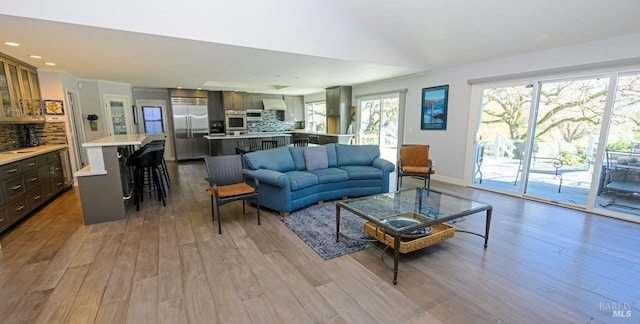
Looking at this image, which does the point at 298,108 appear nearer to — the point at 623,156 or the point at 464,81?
the point at 464,81

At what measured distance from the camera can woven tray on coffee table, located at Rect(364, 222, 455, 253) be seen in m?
2.35

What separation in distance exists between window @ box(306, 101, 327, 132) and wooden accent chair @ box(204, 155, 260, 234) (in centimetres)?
625

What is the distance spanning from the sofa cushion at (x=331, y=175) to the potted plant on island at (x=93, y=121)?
5507mm

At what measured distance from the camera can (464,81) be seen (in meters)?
5.09

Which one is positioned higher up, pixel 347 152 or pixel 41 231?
pixel 347 152

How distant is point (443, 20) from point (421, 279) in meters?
3.56

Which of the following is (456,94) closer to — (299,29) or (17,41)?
(299,29)

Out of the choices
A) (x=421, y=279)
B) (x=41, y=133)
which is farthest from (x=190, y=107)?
(x=421, y=279)

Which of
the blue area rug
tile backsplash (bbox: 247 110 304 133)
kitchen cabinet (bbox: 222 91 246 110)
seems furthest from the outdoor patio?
kitchen cabinet (bbox: 222 91 246 110)

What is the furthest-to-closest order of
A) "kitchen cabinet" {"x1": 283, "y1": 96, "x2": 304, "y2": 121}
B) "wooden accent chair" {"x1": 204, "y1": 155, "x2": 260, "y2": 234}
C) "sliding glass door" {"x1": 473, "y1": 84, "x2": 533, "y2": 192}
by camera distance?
1. "kitchen cabinet" {"x1": 283, "y1": 96, "x2": 304, "y2": 121}
2. "sliding glass door" {"x1": 473, "y1": 84, "x2": 533, "y2": 192}
3. "wooden accent chair" {"x1": 204, "y1": 155, "x2": 260, "y2": 234}

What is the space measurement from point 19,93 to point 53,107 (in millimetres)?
719

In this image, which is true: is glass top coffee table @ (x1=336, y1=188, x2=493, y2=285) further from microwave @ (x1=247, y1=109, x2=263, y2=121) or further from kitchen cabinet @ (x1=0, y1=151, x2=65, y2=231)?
microwave @ (x1=247, y1=109, x2=263, y2=121)

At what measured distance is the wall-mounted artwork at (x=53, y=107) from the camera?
15.8 ft

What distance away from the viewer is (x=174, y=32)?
3.11m
